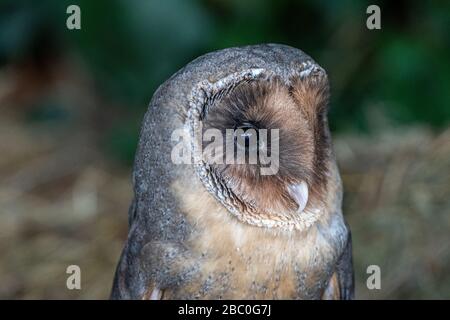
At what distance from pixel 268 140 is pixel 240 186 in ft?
0.52

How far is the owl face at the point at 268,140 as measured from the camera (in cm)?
256

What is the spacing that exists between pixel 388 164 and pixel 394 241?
1.53ft

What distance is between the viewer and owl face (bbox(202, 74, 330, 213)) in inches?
101

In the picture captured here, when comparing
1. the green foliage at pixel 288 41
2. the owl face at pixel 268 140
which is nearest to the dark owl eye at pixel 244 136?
the owl face at pixel 268 140

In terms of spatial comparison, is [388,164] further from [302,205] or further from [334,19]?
[302,205]

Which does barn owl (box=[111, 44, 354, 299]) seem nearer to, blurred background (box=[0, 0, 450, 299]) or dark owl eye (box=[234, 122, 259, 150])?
dark owl eye (box=[234, 122, 259, 150])

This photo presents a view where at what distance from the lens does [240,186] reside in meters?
2.62

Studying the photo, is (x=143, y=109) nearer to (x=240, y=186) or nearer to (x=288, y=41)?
(x=288, y=41)

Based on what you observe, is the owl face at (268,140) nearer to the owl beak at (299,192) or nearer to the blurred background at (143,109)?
the owl beak at (299,192)

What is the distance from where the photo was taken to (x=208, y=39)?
15.4 feet

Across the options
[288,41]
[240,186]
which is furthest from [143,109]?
[240,186]

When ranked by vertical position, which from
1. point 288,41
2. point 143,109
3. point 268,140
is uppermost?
point 288,41
